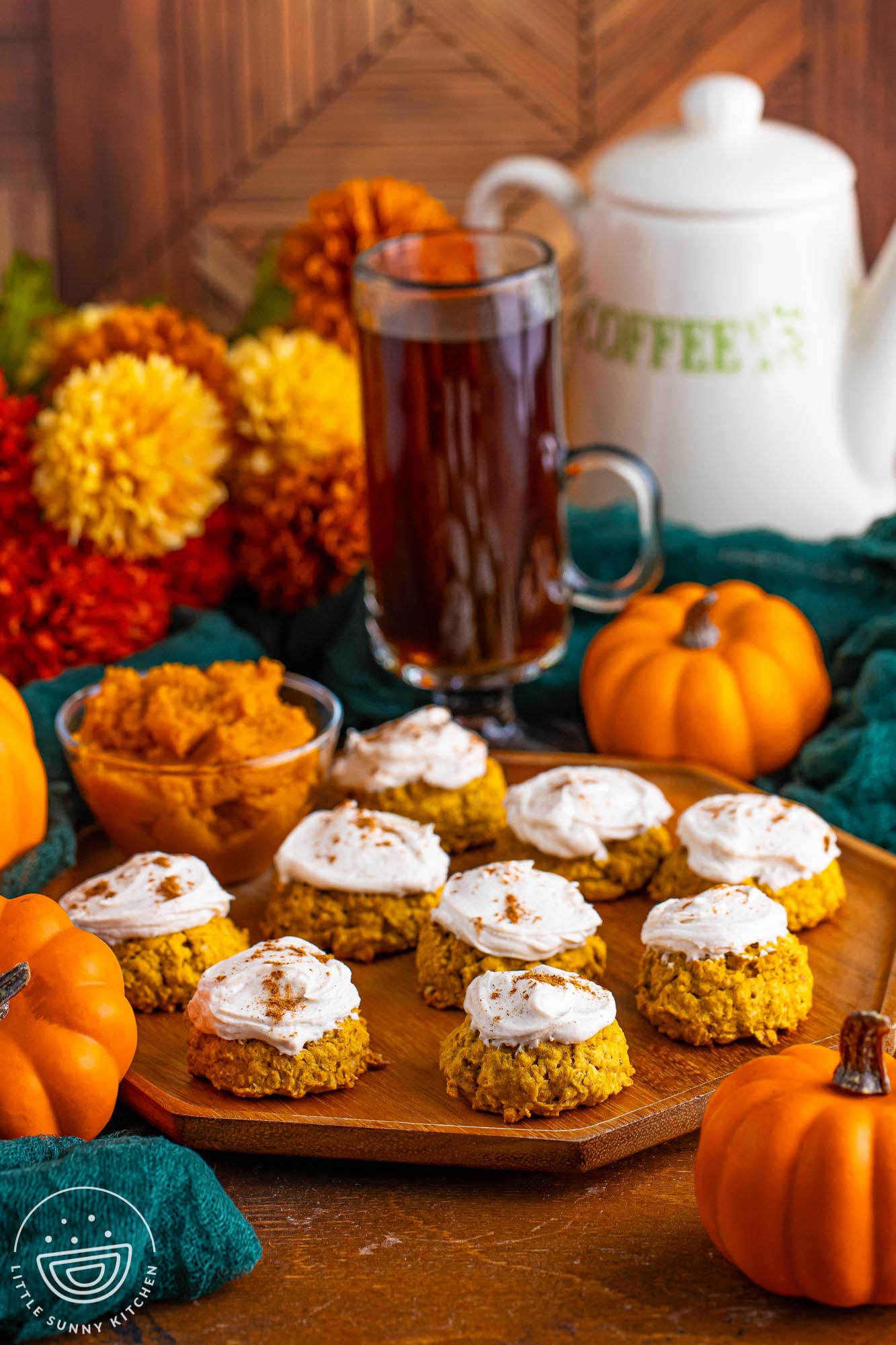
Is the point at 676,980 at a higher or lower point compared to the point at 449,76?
lower

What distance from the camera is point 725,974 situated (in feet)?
3.79

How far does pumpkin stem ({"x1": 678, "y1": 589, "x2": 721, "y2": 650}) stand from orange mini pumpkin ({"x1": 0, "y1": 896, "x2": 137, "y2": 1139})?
74cm

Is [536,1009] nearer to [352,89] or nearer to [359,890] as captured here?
[359,890]

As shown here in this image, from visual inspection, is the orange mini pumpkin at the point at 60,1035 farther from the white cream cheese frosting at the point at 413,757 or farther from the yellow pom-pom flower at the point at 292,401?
the yellow pom-pom flower at the point at 292,401

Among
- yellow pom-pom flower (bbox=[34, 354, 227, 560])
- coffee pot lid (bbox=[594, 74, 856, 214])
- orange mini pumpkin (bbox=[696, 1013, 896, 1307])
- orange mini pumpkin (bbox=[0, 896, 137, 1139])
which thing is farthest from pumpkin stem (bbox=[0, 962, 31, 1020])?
coffee pot lid (bbox=[594, 74, 856, 214])

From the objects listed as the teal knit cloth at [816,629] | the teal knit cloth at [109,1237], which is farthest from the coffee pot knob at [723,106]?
the teal knit cloth at [109,1237]

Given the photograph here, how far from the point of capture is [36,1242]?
3.07 ft

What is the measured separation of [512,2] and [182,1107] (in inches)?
65.8

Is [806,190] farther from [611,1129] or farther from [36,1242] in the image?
[36,1242]

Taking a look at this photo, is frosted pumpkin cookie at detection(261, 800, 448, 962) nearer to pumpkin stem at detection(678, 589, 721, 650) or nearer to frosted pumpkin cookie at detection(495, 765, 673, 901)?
frosted pumpkin cookie at detection(495, 765, 673, 901)

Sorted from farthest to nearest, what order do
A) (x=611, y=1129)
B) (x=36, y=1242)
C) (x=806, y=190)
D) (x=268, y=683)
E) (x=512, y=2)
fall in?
(x=512, y=2) → (x=806, y=190) → (x=268, y=683) → (x=611, y=1129) → (x=36, y=1242)

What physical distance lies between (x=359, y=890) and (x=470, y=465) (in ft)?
1.52

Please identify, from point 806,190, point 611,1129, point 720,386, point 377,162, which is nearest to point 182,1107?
point 611,1129

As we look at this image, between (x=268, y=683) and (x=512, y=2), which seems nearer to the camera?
(x=268, y=683)
